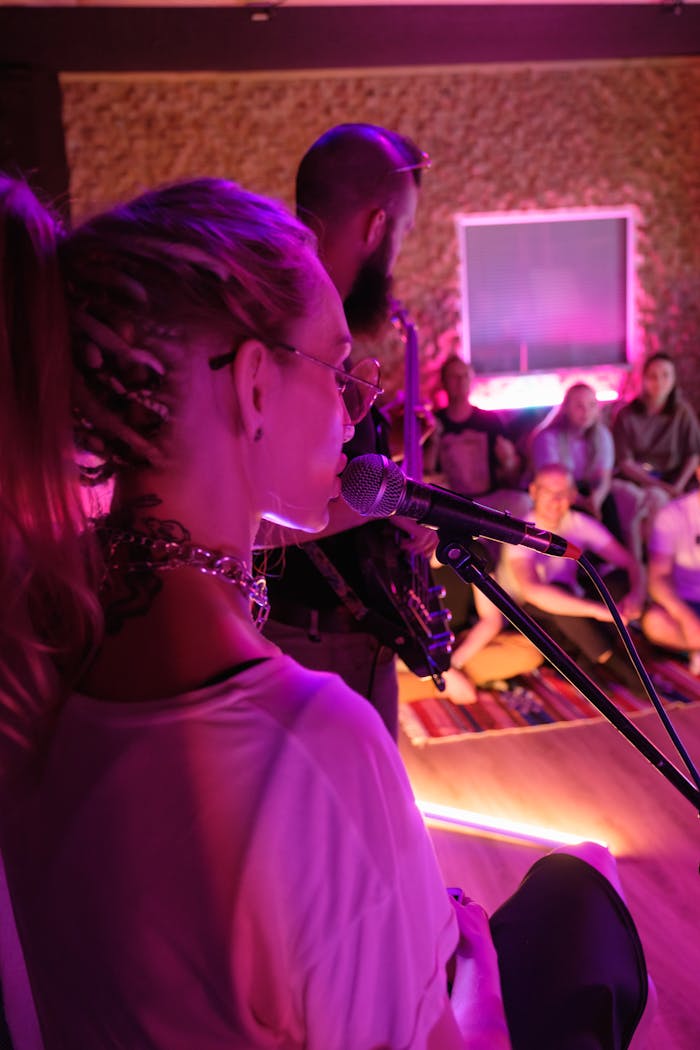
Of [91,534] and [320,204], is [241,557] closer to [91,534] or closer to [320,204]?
[91,534]

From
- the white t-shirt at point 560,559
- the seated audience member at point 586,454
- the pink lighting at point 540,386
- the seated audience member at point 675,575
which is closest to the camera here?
the white t-shirt at point 560,559

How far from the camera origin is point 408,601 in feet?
6.15

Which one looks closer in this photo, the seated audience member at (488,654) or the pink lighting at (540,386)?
the seated audience member at (488,654)

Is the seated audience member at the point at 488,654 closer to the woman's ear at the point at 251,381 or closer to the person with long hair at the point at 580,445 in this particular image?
the person with long hair at the point at 580,445

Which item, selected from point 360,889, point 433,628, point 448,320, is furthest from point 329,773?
point 448,320

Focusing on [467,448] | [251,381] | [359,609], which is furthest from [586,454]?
[251,381]

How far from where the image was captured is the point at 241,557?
2.71ft

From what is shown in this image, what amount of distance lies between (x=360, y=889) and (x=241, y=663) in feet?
0.66

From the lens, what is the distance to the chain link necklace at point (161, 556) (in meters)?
0.75

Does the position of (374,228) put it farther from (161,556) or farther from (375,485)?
(161,556)

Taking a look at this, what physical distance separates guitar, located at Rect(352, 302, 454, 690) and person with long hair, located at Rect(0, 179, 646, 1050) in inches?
35.8

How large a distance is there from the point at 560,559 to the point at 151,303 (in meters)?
3.63

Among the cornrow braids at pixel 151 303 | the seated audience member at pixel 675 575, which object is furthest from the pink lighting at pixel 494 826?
the cornrow braids at pixel 151 303

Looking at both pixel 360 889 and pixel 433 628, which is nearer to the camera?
pixel 360 889
